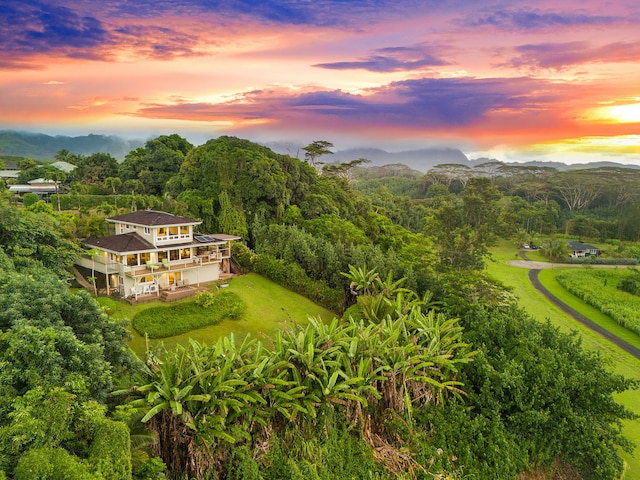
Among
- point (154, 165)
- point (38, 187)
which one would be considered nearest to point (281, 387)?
point (154, 165)

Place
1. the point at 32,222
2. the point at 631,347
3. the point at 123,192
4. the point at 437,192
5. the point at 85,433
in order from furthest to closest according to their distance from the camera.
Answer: the point at 437,192 < the point at 123,192 < the point at 631,347 < the point at 32,222 < the point at 85,433

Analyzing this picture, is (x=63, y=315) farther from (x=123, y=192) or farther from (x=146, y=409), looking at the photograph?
(x=123, y=192)

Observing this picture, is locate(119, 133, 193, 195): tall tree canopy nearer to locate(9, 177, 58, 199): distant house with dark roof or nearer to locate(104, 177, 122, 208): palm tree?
locate(104, 177, 122, 208): palm tree

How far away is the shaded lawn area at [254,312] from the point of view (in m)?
18.2

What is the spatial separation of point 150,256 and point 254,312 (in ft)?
20.9

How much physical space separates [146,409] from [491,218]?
21.1 meters

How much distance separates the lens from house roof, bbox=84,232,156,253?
21250 mm

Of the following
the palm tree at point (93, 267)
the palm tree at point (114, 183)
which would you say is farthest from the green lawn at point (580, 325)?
the palm tree at point (114, 183)

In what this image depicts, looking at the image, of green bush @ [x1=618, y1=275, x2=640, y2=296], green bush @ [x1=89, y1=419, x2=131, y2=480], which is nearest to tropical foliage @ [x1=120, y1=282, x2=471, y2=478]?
green bush @ [x1=89, y1=419, x2=131, y2=480]

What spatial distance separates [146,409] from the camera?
9133 millimetres

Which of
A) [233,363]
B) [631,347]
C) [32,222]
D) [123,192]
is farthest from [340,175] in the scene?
[233,363]

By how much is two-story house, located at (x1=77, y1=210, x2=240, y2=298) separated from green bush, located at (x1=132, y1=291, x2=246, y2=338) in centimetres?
236

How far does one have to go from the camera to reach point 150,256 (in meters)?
22.1

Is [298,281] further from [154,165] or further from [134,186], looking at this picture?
[154,165]
